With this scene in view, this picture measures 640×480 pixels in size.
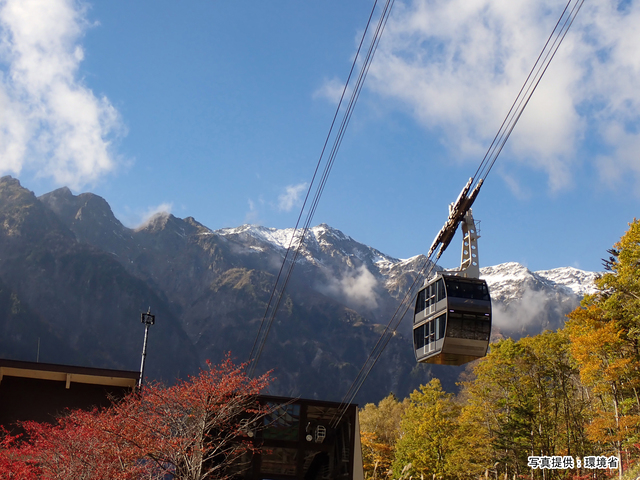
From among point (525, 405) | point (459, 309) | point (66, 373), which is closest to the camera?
point (459, 309)

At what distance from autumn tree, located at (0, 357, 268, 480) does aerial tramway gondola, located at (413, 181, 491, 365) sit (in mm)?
7108

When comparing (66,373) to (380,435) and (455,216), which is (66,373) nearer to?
(455,216)

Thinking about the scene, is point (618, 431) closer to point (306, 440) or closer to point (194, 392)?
point (306, 440)

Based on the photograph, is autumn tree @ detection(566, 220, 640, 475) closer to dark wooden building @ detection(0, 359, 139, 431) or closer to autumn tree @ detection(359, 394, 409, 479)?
dark wooden building @ detection(0, 359, 139, 431)

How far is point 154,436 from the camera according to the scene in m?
20.5

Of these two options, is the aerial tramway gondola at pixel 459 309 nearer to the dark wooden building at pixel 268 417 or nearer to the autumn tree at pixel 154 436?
the dark wooden building at pixel 268 417

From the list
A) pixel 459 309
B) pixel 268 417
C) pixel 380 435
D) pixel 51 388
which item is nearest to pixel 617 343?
pixel 459 309

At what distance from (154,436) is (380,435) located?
47.8m

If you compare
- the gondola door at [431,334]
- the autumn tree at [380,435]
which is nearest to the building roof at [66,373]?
the gondola door at [431,334]

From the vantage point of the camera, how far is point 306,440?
2494 cm

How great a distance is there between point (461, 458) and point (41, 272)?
601 ft

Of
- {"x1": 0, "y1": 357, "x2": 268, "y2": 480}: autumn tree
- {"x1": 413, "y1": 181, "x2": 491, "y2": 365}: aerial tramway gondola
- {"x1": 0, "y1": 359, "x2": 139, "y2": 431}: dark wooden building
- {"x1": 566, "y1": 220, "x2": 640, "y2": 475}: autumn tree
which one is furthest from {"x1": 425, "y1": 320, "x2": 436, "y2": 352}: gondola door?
{"x1": 0, "y1": 359, "x2": 139, "y2": 431}: dark wooden building

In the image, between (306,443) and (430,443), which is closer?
(306,443)

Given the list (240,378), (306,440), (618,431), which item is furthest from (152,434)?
(618,431)
